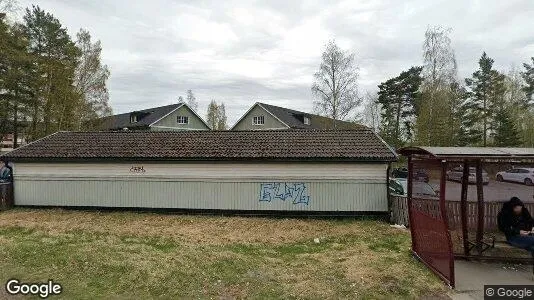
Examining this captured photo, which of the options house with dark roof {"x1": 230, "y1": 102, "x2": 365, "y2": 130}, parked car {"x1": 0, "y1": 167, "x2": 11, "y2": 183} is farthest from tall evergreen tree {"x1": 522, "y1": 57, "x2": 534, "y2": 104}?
parked car {"x1": 0, "y1": 167, "x2": 11, "y2": 183}

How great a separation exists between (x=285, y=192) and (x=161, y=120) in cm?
3394

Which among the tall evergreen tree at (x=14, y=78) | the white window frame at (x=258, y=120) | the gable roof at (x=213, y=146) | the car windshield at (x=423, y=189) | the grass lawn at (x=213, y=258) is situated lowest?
the grass lawn at (x=213, y=258)

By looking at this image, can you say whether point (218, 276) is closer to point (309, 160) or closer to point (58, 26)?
point (309, 160)

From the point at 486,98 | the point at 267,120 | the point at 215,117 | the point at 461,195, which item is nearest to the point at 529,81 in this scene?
the point at 486,98

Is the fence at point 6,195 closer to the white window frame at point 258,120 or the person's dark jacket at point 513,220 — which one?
the person's dark jacket at point 513,220

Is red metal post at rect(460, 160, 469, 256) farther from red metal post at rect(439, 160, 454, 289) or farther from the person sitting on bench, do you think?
red metal post at rect(439, 160, 454, 289)

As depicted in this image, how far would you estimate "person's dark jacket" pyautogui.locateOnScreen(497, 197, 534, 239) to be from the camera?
7.85 m

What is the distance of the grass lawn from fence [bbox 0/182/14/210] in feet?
6.56

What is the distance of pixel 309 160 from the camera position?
13500 millimetres

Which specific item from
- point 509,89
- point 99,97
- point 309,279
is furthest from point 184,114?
point 309,279

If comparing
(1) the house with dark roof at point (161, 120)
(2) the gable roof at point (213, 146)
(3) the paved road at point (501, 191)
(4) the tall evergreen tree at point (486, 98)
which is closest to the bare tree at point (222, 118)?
(1) the house with dark roof at point (161, 120)

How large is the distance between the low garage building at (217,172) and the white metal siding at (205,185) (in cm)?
4

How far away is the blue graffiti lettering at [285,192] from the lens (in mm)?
13609

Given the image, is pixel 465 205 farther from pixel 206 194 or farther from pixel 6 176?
pixel 6 176
